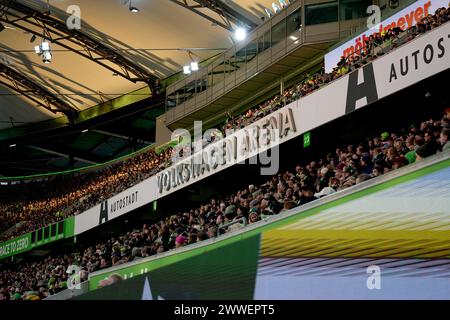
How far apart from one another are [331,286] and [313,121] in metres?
9.48

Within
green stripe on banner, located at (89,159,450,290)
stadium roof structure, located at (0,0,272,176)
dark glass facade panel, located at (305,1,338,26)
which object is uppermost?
stadium roof structure, located at (0,0,272,176)

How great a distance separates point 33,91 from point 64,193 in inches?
235

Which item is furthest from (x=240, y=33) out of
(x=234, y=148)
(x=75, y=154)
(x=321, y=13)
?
(x=75, y=154)

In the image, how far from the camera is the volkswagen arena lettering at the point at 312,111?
39.9 ft

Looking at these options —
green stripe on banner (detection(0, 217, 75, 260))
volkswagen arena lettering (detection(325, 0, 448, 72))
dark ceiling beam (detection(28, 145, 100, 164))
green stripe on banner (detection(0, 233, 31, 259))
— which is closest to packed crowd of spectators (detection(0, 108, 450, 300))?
volkswagen arena lettering (detection(325, 0, 448, 72))

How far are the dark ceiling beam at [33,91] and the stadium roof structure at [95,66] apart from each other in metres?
0.06

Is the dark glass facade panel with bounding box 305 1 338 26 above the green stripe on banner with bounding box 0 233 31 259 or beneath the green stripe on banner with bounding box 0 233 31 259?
above

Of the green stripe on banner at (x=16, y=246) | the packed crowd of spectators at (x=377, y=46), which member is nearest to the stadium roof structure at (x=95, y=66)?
the green stripe on banner at (x=16, y=246)

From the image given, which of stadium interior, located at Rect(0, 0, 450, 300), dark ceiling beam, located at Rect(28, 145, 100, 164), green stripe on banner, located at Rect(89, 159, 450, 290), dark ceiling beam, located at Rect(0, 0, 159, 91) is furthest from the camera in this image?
dark ceiling beam, located at Rect(28, 145, 100, 164)

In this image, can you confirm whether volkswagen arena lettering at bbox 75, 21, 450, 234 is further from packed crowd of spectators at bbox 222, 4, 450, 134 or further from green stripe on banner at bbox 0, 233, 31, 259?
green stripe on banner at bbox 0, 233, 31, 259

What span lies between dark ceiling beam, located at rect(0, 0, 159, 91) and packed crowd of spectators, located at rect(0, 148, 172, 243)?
4001 millimetres

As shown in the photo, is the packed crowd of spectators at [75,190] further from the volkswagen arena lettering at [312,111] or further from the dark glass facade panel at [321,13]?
the dark glass facade panel at [321,13]

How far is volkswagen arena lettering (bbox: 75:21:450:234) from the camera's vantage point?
39.9 feet

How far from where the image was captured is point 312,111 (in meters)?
15.9
